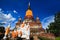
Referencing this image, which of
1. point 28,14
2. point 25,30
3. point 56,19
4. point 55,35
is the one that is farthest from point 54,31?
point 28,14

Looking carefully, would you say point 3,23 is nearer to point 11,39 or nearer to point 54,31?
point 11,39

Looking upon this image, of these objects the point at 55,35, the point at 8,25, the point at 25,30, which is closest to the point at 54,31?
the point at 55,35

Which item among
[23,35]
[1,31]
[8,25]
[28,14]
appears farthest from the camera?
[28,14]

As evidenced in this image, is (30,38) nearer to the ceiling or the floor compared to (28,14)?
nearer to the floor

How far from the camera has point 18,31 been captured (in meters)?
7.48

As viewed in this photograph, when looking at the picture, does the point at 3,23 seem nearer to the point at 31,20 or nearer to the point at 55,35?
the point at 55,35

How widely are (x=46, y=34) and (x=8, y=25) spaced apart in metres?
1.80

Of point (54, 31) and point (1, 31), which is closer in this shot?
point (54, 31)

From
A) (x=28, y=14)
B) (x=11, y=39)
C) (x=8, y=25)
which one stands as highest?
(x=28, y=14)

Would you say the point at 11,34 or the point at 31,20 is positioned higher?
the point at 31,20

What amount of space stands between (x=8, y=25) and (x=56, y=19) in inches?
94.9

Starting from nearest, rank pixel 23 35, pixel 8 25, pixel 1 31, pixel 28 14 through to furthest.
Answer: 1. pixel 23 35
2. pixel 8 25
3. pixel 1 31
4. pixel 28 14

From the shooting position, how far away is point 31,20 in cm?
1150

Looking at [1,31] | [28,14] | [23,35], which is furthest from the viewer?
[28,14]
